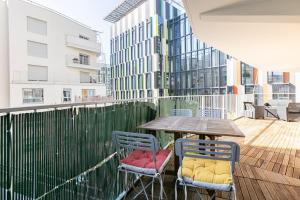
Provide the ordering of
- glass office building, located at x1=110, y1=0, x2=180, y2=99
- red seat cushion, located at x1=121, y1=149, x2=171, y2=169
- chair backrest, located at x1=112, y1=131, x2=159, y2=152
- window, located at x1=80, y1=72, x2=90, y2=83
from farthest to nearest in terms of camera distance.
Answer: window, located at x1=80, y1=72, x2=90, y2=83 < glass office building, located at x1=110, y1=0, x2=180, y2=99 < red seat cushion, located at x1=121, y1=149, x2=171, y2=169 < chair backrest, located at x1=112, y1=131, x2=159, y2=152

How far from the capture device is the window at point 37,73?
567 inches

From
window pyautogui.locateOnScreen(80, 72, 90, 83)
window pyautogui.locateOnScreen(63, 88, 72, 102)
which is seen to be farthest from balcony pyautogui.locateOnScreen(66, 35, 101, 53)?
window pyautogui.locateOnScreen(63, 88, 72, 102)

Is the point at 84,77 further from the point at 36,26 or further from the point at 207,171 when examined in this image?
the point at 207,171

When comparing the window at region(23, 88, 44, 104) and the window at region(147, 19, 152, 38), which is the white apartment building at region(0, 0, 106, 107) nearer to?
the window at region(23, 88, 44, 104)

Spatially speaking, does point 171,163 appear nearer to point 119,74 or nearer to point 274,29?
point 274,29

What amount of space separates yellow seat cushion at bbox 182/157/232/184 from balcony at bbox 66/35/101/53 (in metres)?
17.4

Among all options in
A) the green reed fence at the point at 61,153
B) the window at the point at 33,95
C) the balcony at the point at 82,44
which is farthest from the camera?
the balcony at the point at 82,44

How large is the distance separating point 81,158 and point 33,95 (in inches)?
571

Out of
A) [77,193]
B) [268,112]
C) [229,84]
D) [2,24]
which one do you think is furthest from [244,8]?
[2,24]

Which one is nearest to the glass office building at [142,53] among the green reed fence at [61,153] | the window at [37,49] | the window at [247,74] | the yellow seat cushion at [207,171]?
the window at [247,74]

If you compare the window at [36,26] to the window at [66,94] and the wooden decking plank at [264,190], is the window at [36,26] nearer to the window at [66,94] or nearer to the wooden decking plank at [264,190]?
the window at [66,94]

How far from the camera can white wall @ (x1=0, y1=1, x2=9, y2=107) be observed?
13109mm

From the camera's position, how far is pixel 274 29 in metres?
2.93

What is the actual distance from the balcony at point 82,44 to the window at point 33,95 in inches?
192
